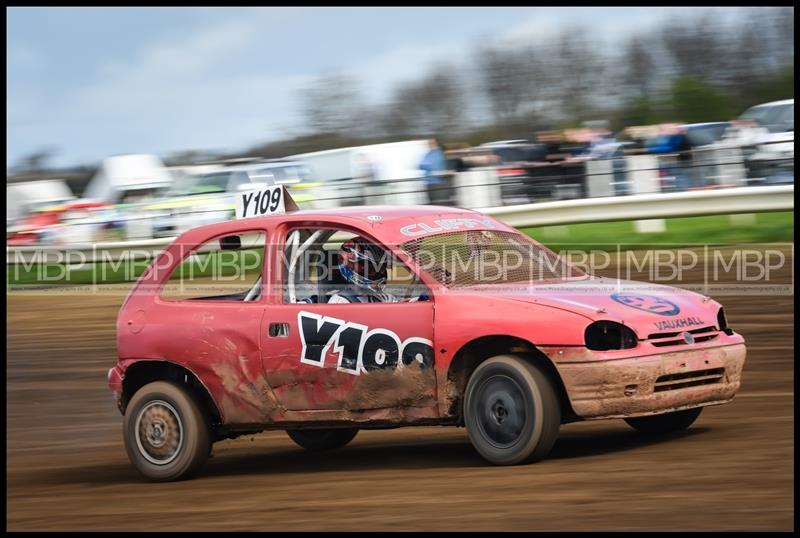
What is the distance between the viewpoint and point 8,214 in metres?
22.8

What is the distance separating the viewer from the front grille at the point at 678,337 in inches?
249

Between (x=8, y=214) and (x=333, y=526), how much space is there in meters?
18.9

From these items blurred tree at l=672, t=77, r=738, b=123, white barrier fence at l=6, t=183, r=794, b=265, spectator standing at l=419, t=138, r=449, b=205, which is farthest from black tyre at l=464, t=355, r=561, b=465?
blurred tree at l=672, t=77, r=738, b=123

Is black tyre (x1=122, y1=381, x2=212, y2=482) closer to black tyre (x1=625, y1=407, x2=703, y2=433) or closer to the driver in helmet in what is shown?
the driver in helmet

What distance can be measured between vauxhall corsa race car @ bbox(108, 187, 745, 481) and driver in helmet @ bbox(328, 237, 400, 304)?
20 millimetres

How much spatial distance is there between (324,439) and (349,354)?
69.6 inches

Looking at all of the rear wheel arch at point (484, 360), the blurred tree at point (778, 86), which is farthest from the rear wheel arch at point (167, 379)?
the blurred tree at point (778, 86)

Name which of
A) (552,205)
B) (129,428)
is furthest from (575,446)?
(552,205)

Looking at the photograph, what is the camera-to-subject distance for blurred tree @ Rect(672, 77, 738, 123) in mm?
26484

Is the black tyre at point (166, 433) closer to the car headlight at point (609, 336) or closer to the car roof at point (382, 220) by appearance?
the car roof at point (382, 220)

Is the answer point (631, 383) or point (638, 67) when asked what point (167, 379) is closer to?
point (631, 383)

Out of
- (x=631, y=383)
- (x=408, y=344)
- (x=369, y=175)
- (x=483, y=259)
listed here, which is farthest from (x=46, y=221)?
(x=631, y=383)

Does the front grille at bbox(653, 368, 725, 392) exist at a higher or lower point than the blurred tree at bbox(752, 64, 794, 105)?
lower

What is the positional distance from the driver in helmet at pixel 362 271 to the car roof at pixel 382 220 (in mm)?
106
